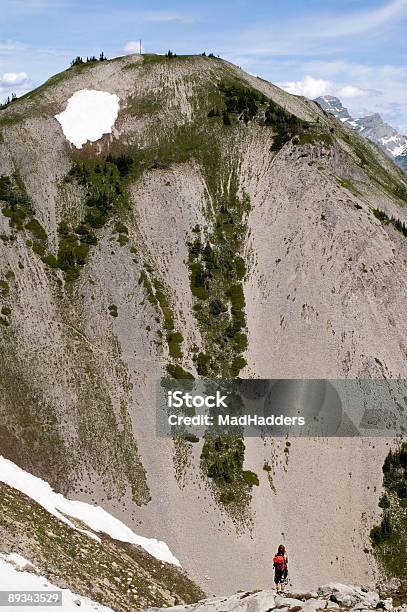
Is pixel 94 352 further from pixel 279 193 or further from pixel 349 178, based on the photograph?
pixel 349 178

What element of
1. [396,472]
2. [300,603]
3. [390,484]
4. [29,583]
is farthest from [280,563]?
[396,472]

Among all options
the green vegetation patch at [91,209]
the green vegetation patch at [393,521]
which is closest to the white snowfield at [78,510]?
the green vegetation patch at [393,521]

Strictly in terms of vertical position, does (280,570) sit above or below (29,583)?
above

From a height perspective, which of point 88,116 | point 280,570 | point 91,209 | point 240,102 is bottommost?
point 280,570

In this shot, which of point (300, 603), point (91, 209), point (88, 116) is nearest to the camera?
point (300, 603)

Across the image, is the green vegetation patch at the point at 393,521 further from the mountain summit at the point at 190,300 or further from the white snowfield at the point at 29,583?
the white snowfield at the point at 29,583

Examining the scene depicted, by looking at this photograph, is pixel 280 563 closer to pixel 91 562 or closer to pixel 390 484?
pixel 91 562

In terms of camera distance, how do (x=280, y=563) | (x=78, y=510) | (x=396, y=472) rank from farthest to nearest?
1. (x=396, y=472)
2. (x=78, y=510)
3. (x=280, y=563)
